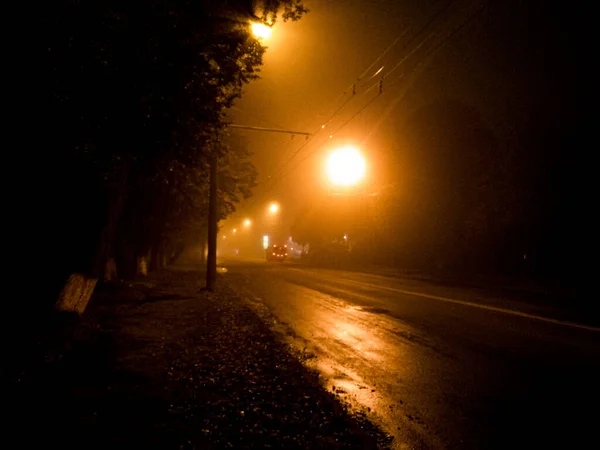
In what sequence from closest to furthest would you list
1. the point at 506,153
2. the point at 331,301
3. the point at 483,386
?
the point at 483,386 → the point at 331,301 → the point at 506,153

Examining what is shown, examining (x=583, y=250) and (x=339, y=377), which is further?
(x=583, y=250)

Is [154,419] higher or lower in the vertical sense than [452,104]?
lower

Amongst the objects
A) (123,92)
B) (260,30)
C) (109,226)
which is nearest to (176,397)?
(123,92)

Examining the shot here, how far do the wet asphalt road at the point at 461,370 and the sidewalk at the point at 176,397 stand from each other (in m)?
0.63

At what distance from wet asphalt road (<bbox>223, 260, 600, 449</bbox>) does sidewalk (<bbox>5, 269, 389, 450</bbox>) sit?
2.08ft

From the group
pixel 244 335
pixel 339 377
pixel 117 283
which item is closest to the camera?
pixel 339 377

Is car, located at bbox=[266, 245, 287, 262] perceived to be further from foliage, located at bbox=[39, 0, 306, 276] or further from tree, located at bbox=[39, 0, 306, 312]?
foliage, located at bbox=[39, 0, 306, 276]

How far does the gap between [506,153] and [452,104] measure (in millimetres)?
6936

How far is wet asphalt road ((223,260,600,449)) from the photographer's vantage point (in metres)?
4.18

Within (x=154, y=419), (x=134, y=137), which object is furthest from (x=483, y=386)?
(x=134, y=137)

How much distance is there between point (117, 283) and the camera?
16.4 m

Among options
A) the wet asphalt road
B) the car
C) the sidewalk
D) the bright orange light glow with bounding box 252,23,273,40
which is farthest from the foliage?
the car

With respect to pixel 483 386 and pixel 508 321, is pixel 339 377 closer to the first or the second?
pixel 483 386

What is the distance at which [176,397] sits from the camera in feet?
15.7
